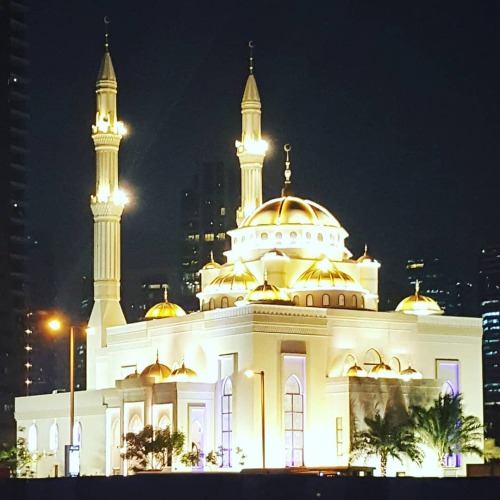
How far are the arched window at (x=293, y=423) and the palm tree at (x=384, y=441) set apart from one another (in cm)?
194

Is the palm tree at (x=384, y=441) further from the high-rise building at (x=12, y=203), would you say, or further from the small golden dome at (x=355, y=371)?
the high-rise building at (x=12, y=203)

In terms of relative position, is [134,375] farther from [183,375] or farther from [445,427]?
[445,427]

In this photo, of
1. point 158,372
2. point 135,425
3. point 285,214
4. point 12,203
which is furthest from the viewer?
point 12,203

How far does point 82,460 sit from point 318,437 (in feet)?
35.9

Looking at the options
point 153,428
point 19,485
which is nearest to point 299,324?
point 153,428

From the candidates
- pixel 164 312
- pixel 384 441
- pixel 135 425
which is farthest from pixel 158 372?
pixel 384 441

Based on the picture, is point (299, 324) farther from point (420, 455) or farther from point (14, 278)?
point (14, 278)

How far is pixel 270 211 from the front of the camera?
63.4m

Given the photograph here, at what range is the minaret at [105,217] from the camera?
63.9 m

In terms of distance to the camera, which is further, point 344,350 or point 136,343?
point 136,343

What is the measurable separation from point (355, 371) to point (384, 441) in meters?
3.08

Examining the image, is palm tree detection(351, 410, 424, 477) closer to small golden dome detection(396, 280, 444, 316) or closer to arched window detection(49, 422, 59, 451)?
small golden dome detection(396, 280, 444, 316)

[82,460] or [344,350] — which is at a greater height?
[344,350]

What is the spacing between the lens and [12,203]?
8975 cm
